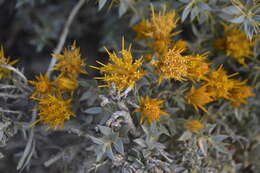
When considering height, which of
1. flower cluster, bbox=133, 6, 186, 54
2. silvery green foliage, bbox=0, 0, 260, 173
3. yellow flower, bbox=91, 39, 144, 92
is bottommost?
silvery green foliage, bbox=0, 0, 260, 173

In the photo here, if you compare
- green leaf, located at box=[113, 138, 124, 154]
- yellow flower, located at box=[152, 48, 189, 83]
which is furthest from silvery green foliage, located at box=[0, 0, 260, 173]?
yellow flower, located at box=[152, 48, 189, 83]

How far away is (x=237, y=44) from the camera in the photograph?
6.65 feet

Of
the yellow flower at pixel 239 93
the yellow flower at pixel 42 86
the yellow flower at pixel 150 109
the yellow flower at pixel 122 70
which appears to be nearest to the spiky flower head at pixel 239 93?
the yellow flower at pixel 239 93

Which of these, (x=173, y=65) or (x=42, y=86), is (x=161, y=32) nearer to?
(x=173, y=65)

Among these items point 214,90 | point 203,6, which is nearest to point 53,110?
point 214,90

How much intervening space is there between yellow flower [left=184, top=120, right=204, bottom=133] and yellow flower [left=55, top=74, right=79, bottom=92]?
0.72 meters

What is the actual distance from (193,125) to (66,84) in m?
0.80

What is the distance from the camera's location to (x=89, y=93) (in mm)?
1868

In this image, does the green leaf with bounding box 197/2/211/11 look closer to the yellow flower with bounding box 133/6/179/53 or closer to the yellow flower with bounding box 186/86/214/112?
the yellow flower with bounding box 133/6/179/53

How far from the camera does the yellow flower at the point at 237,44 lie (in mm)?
2027

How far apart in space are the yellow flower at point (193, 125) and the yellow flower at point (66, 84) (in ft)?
2.37

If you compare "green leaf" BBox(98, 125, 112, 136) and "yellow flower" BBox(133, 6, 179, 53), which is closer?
"green leaf" BBox(98, 125, 112, 136)

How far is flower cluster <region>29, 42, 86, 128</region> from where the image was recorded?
1.73 m

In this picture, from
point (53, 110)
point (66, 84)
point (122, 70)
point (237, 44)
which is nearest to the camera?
point (122, 70)
